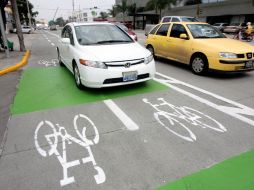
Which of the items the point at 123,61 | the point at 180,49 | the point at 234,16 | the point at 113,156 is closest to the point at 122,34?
the point at 123,61

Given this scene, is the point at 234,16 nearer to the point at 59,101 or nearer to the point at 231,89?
the point at 231,89

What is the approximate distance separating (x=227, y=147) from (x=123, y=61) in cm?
279

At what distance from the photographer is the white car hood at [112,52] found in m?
5.06

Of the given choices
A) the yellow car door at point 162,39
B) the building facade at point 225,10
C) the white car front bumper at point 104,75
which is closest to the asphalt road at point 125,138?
the white car front bumper at point 104,75

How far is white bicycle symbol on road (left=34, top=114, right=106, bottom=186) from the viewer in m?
2.77

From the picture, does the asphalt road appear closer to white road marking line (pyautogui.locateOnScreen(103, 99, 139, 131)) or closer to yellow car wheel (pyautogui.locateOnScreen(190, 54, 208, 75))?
white road marking line (pyautogui.locateOnScreen(103, 99, 139, 131))

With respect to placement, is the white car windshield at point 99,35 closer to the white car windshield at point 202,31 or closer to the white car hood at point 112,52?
the white car hood at point 112,52

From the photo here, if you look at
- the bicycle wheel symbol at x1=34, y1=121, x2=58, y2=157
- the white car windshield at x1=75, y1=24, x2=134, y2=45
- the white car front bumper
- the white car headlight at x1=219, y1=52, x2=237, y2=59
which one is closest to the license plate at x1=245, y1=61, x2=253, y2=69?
the white car headlight at x1=219, y1=52, x2=237, y2=59

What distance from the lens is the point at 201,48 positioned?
271 inches

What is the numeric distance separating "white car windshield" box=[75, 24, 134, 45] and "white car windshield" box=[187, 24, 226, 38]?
8.52 feet

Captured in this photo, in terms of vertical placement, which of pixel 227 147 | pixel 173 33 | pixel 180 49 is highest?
pixel 173 33

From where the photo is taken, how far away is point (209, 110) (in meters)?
4.57

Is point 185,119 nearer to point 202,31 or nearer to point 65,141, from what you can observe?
point 65,141

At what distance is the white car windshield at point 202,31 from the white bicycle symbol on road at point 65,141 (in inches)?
203
